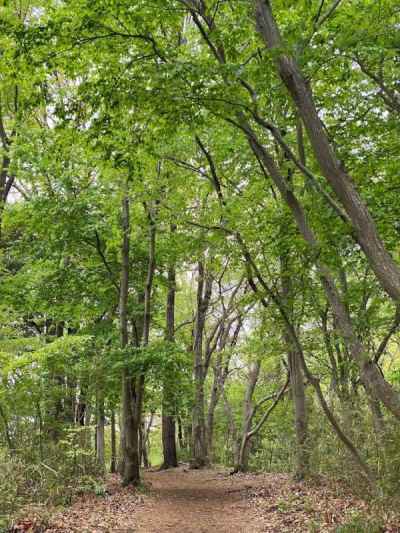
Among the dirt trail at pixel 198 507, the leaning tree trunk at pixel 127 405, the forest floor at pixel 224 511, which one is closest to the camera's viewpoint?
the forest floor at pixel 224 511

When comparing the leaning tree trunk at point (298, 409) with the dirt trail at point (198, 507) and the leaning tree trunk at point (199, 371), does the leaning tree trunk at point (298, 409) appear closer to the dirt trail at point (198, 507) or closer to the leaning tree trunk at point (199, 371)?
the dirt trail at point (198, 507)

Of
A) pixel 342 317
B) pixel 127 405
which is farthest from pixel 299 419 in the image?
pixel 342 317

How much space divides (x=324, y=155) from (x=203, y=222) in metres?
5.26

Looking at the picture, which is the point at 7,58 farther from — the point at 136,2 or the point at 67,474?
the point at 67,474

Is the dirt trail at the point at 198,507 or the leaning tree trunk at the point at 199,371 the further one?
the leaning tree trunk at the point at 199,371

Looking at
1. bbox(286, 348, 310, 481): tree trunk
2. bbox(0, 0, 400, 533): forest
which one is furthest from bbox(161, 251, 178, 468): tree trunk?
bbox(286, 348, 310, 481): tree trunk

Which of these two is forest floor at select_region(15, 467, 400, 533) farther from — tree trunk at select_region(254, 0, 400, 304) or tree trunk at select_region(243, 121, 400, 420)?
tree trunk at select_region(254, 0, 400, 304)

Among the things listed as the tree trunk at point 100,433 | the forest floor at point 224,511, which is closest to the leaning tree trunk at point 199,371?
the tree trunk at point 100,433

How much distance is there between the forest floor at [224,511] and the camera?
24.2ft

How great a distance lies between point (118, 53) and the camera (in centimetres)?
721

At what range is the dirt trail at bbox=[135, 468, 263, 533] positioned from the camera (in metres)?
8.81

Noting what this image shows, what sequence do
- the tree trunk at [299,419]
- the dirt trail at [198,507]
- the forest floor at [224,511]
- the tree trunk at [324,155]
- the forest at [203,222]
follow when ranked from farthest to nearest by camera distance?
1. the tree trunk at [299,419]
2. the dirt trail at [198,507]
3. the forest floor at [224,511]
4. the forest at [203,222]
5. the tree trunk at [324,155]

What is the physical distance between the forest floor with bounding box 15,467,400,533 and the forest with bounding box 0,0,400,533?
0.23ft

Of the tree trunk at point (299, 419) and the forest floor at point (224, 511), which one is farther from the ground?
the tree trunk at point (299, 419)
